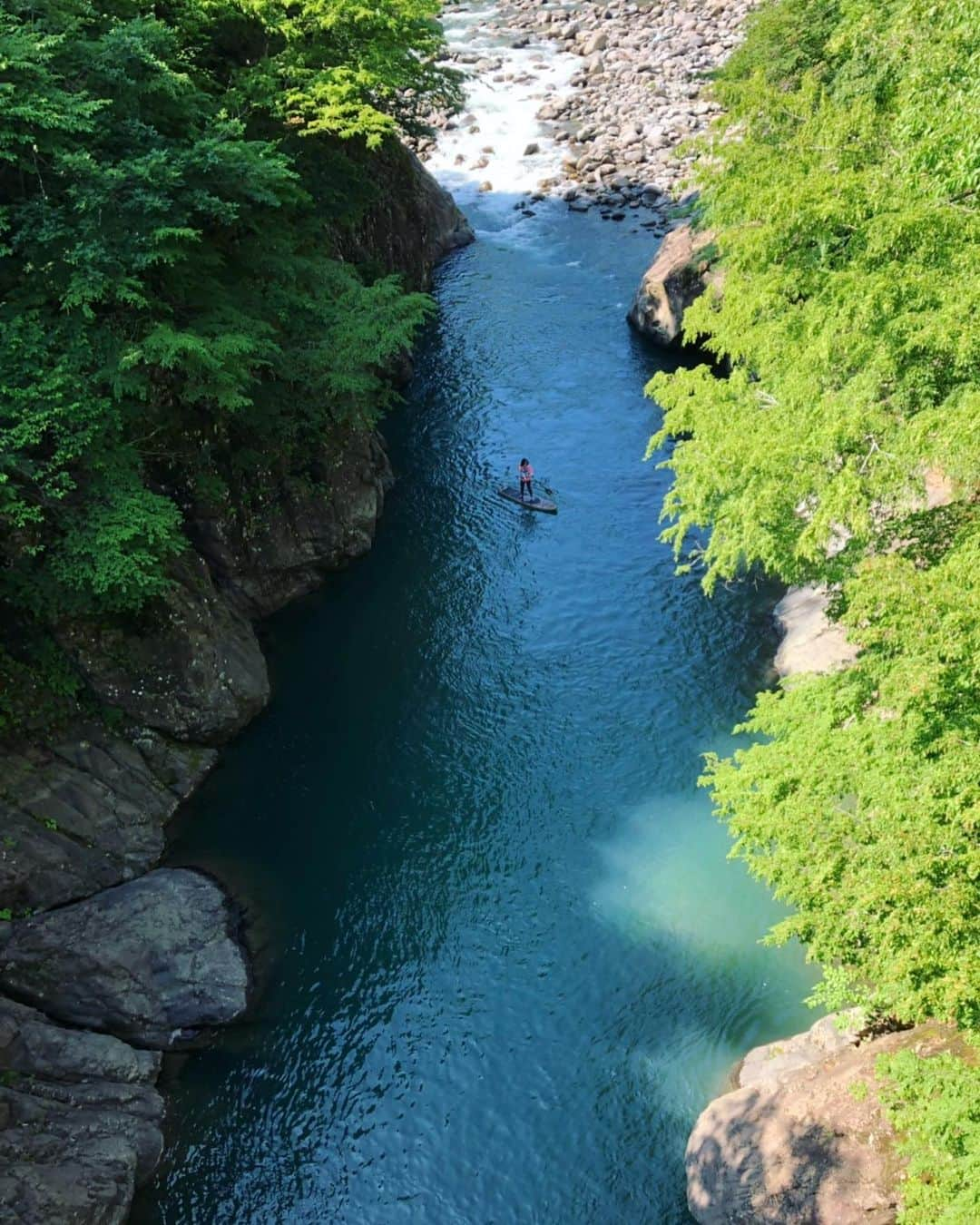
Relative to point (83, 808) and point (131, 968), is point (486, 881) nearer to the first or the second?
point (131, 968)

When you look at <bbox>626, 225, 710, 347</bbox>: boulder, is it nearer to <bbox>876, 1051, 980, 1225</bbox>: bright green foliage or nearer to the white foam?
the white foam

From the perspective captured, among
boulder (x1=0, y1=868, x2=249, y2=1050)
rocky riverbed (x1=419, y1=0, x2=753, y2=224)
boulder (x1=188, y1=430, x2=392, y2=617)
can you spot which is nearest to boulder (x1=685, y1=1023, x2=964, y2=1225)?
boulder (x1=0, y1=868, x2=249, y2=1050)

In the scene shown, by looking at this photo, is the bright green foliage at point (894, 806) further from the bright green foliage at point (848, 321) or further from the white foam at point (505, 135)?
the white foam at point (505, 135)

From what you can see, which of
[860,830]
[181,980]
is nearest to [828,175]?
[860,830]

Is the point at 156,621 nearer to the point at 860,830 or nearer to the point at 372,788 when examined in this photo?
the point at 372,788

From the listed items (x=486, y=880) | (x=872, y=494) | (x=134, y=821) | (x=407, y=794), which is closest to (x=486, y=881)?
(x=486, y=880)

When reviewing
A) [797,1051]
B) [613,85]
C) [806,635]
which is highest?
[613,85]

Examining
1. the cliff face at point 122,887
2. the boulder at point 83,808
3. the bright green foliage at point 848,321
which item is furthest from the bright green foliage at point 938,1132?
the boulder at point 83,808
